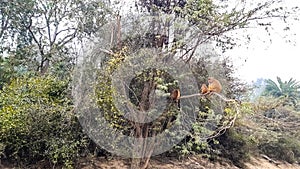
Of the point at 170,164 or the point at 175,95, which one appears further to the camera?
the point at 170,164

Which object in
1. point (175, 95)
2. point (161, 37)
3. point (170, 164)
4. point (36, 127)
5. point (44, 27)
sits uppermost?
point (44, 27)

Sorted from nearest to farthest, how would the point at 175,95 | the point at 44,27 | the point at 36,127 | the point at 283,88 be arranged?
the point at 36,127, the point at 175,95, the point at 44,27, the point at 283,88

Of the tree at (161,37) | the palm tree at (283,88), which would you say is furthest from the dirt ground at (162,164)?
the palm tree at (283,88)

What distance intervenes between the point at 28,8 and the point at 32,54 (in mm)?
1259

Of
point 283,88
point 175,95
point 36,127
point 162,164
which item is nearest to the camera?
point 36,127

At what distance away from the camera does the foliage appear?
504 cm

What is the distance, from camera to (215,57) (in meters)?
6.45

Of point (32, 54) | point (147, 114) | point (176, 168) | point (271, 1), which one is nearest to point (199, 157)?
point (176, 168)

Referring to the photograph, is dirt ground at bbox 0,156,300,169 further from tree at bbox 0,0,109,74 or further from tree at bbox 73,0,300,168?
tree at bbox 0,0,109,74

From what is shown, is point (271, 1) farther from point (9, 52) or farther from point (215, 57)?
point (9, 52)

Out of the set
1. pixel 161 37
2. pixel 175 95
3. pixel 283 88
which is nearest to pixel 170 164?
pixel 175 95

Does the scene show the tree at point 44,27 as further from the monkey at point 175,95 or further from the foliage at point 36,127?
the monkey at point 175,95

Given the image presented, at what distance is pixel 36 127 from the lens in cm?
516

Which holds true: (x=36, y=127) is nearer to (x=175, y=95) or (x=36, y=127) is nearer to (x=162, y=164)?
(x=175, y=95)
